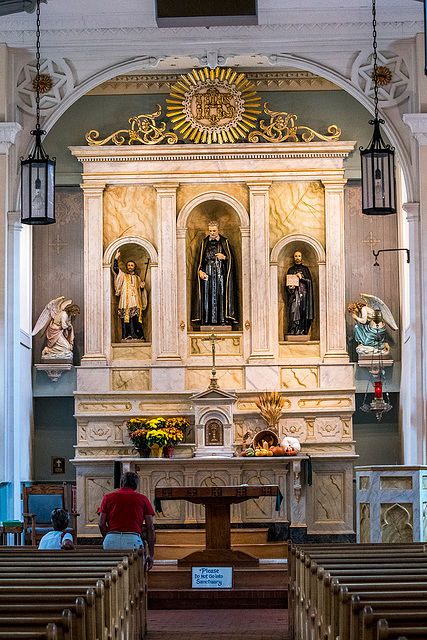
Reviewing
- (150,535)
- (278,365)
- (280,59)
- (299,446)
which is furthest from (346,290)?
(150,535)

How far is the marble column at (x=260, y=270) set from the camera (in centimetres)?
1286

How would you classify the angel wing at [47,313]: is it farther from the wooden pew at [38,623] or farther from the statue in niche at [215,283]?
Result: the wooden pew at [38,623]

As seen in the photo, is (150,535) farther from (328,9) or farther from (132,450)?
(328,9)

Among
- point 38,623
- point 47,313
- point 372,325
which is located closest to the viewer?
point 38,623

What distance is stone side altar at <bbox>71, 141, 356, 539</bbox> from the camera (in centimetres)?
1272

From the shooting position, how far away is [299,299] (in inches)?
512

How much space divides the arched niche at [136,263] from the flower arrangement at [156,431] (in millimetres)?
1300

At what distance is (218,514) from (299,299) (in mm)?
4425

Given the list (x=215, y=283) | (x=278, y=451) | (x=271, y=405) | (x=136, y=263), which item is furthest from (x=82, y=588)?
(x=136, y=263)

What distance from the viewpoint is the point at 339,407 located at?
500 inches

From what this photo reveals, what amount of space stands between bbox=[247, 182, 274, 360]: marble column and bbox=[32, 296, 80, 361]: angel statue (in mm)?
2458

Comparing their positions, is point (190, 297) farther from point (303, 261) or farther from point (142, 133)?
point (142, 133)

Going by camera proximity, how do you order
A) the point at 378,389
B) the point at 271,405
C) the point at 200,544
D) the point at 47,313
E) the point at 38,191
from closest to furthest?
the point at 38,191, the point at 200,544, the point at 378,389, the point at 271,405, the point at 47,313

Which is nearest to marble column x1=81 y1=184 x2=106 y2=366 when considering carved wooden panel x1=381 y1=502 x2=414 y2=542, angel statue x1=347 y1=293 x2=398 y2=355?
angel statue x1=347 y1=293 x2=398 y2=355
